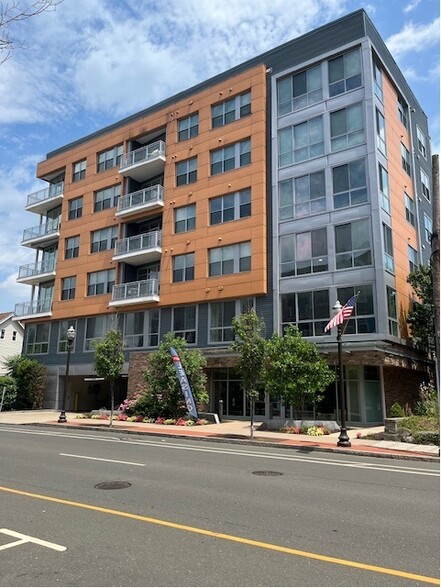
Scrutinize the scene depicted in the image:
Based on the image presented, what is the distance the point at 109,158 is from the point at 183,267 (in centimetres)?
1208

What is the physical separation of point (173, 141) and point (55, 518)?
29.1m

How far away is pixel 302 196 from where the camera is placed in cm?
2617

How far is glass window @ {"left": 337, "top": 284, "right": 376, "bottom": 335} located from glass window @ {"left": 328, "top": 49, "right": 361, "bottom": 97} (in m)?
11.0

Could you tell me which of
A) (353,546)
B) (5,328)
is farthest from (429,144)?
(5,328)

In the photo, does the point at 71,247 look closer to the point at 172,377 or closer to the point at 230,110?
the point at 230,110

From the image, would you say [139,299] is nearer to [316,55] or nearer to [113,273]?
[113,273]

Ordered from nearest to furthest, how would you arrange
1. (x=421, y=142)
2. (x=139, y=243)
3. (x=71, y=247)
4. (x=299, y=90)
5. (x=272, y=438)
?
(x=272, y=438) < (x=299, y=90) < (x=139, y=243) < (x=421, y=142) < (x=71, y=247)

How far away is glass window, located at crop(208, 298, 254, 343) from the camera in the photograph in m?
26.7

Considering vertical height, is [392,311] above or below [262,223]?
below

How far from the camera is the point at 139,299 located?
98.7 feet

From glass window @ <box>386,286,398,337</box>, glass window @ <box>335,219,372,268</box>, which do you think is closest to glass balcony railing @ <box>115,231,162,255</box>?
glass window @ <box>335,219,372,268</box>

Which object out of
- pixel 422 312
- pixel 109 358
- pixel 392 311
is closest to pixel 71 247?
pixel 109 358

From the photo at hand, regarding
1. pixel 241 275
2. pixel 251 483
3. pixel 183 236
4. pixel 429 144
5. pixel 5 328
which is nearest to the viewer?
pixel 251 483

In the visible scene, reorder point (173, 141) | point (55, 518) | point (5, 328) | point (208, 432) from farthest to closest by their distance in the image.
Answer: point (5, 328), point (173, 141), point (208, 432), point (55, 518)
